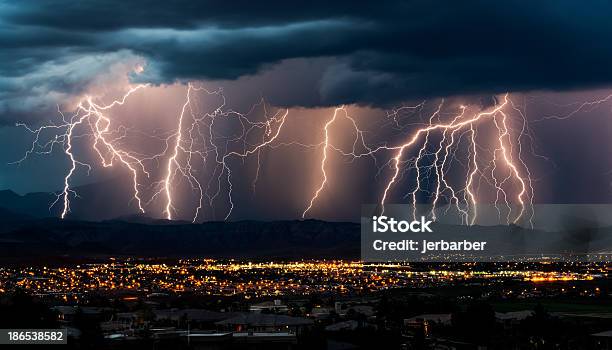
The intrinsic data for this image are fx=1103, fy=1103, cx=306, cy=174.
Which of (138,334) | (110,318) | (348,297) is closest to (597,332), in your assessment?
(138,334)

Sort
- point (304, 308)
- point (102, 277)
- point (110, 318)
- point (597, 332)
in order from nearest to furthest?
point (597, 332)
point (110, 318)
point (304, 308)
point (102, 277)

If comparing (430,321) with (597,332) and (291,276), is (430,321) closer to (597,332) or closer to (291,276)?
(597,332)

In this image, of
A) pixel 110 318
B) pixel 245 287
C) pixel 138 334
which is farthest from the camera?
pixel 245 287

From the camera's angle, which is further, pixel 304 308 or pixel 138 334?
pixel 304 308

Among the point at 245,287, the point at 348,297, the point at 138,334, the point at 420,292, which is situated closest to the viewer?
the point at 138,334

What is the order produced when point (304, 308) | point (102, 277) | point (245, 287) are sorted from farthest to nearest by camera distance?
point (102, 277) < point (245, 287) < point (304, 308)

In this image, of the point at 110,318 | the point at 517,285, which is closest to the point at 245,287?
the point at 517,285

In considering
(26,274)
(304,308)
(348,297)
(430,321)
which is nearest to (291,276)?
(26,274)

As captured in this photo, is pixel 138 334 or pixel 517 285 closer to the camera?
pixel 138 334

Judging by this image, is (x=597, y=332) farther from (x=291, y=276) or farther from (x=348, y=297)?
(x=291, y=276)
